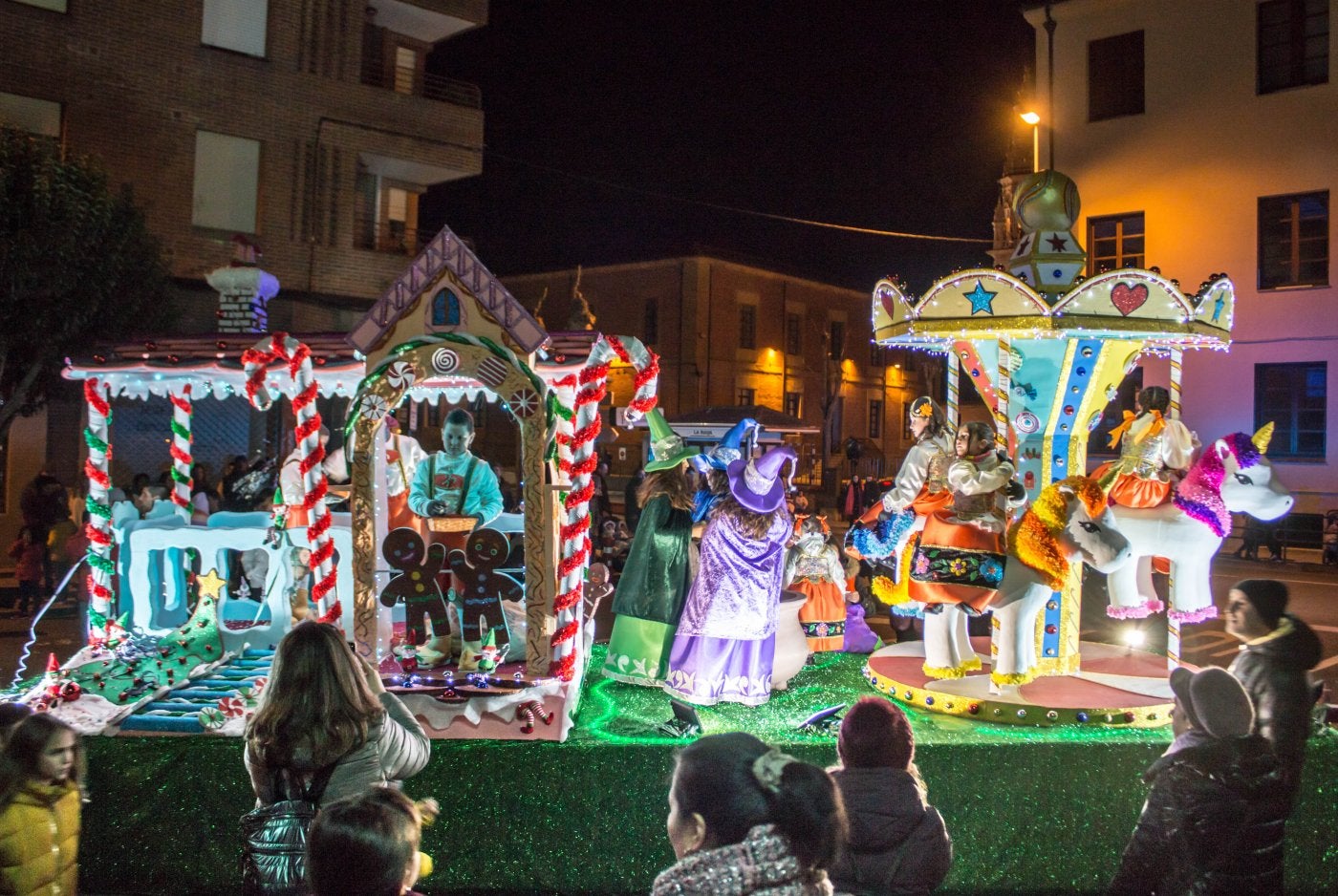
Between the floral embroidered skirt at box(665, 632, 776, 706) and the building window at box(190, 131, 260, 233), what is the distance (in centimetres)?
1385

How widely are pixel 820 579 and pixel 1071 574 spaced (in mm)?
2016

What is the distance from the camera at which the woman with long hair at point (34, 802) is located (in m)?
3.47

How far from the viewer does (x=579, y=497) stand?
21.4ft

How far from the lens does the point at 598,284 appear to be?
38.0 meters

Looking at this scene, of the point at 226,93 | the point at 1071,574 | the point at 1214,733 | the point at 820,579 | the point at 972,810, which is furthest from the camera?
the point at 226,93

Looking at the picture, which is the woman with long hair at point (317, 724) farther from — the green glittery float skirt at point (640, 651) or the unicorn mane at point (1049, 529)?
the unicorn mane at point (1049, 529)

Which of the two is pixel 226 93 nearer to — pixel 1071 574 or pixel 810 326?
pixel 1071 574

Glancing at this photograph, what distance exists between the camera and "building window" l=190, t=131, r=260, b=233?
17.4m

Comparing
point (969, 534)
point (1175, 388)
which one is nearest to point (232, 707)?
point (969, 534)

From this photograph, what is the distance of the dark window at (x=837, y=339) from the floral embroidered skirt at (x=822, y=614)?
32.8 meters

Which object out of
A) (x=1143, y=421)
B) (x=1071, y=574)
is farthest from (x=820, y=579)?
(x=1143, y=421)

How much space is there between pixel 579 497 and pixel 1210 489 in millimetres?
3859

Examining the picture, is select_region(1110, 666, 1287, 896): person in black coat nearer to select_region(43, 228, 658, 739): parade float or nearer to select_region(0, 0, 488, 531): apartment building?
select_region(43, 228, 658, 739): parade float

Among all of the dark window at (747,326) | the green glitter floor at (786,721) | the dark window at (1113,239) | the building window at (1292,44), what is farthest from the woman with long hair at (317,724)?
the dark window at (747,326)
